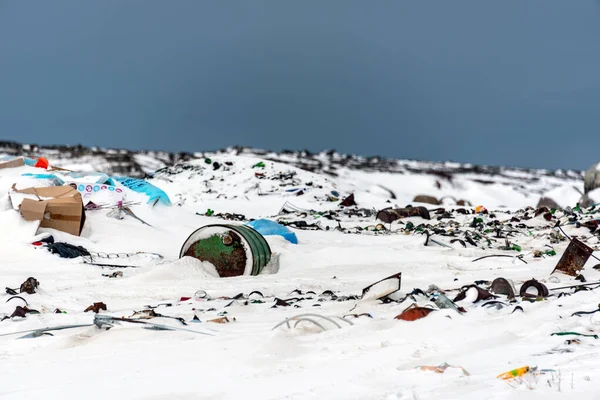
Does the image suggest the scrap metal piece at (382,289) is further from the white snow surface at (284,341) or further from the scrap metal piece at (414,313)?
the scrap metal piece at (414,313)

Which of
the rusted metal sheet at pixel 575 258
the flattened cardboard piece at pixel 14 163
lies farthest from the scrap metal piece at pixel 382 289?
the flattened cardboard piece at pixel 14 163

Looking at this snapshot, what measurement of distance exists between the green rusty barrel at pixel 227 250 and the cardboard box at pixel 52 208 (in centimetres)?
263

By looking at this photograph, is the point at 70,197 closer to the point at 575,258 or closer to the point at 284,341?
the point at 284,341

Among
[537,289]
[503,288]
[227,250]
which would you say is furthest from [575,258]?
[227,250]

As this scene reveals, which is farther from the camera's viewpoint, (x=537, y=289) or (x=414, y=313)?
(x=537, y=289)

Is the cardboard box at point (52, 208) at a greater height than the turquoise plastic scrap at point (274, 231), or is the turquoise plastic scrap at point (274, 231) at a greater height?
the cardboard box at point (52, 208)

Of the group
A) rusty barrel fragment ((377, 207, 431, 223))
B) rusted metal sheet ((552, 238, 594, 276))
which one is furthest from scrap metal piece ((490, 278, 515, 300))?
rusty barrel fragment ((377, 207, 431, 223))

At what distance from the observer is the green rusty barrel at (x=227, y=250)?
7234 millimetres

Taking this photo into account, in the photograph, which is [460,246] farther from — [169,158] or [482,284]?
[169,158]

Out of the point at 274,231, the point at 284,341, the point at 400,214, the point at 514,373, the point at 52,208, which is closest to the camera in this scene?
the point at 514,373

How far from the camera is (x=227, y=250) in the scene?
23.8 ft

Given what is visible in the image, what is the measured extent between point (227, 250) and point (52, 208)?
11.0 ft

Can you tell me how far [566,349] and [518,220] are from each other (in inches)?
420

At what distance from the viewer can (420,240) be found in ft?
31.7
